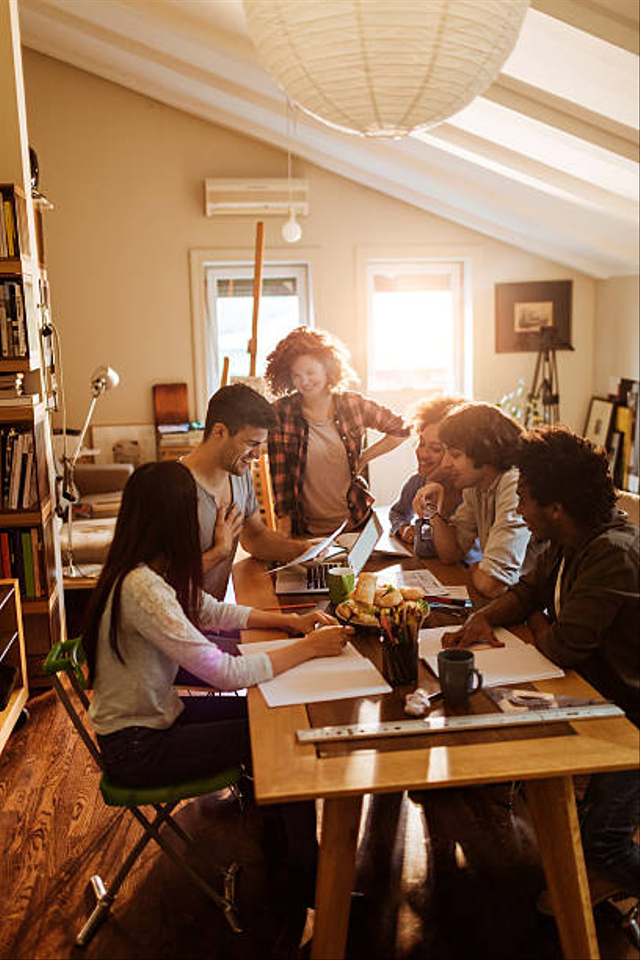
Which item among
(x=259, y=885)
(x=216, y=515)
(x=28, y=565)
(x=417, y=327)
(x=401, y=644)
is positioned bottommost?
(x=259, y=885)

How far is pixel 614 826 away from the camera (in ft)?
6.53

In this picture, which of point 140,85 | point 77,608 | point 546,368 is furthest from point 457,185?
point 77,608

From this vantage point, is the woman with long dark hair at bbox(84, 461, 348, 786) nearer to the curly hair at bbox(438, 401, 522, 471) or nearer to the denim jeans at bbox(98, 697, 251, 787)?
the denim jeans at bbox(98, 697, 251, 787)

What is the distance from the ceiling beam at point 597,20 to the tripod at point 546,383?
3910mm

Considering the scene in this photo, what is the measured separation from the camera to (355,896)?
94.7 inches

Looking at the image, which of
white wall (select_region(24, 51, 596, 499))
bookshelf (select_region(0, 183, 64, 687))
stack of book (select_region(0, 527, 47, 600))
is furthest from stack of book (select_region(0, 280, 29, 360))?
white wall (select_region(24, 51, 596, 499))

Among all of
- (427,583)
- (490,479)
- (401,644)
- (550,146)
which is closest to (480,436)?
(490,479)

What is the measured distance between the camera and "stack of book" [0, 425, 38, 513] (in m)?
3.76

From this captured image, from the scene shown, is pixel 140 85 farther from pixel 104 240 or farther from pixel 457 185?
pixel 457 185

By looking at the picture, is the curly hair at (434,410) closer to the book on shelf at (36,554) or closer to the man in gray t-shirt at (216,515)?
the man in gray t-shirt at (216,515)

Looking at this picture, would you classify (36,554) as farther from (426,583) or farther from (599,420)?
(599,420)

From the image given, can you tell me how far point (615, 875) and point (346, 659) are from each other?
722 mm

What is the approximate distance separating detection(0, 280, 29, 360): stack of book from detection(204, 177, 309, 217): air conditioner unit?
318cm

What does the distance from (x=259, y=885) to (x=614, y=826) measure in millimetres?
1010
